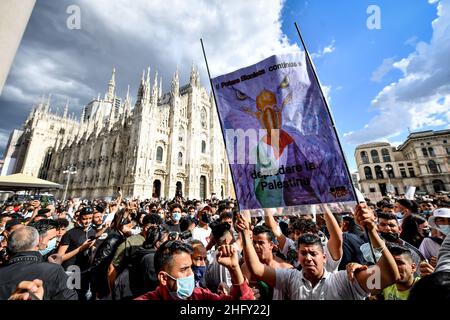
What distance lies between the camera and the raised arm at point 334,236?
7.00 feet

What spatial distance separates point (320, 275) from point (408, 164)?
52.5 m

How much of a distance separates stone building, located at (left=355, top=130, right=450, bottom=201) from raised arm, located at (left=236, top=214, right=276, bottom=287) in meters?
39.8

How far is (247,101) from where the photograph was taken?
2443mm

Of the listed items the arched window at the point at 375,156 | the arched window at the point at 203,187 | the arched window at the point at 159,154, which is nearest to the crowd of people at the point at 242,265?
the arched window at the point at 159,154

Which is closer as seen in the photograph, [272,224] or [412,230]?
[272,224]

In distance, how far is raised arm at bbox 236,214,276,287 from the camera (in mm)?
1909

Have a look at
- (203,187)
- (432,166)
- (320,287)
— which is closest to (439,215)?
(320,287)

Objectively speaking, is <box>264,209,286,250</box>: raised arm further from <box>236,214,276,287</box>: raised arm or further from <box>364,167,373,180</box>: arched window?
<box>364,167,373,180</box>: arched window

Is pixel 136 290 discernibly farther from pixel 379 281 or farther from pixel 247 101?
pixel 247 101

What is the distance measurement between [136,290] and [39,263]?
1.12m

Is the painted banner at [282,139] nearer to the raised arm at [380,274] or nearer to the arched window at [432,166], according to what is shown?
the raised arm at [380,274]

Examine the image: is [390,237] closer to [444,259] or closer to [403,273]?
[403,273]

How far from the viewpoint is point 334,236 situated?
87.7 inches
